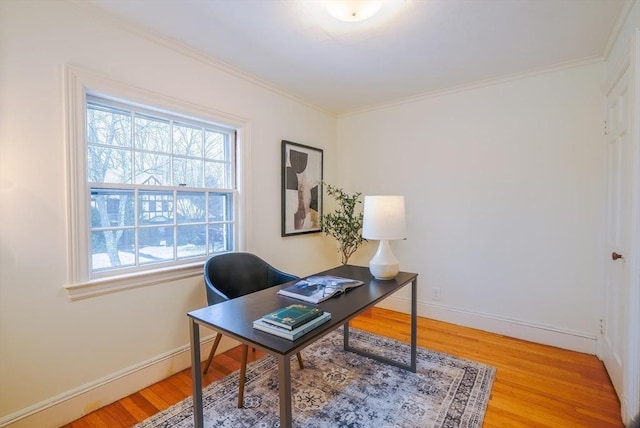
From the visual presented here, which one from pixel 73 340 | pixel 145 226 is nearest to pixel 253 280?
pixel 145 226

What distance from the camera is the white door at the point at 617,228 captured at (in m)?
1.77

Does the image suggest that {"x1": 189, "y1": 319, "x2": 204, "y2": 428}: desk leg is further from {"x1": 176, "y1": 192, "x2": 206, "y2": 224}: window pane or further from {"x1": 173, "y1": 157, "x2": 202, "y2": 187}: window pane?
{"x1": 173, "y1": 157, "x2": 202, "y2": 187}: window pane

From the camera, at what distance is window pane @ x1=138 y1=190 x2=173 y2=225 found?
6.83 feet

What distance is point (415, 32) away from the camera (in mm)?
2014

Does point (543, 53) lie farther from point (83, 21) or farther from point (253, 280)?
point (83, 21)

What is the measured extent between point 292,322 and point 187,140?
1.79 metres

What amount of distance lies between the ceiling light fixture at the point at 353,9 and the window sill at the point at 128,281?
6.45 feet

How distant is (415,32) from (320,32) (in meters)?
0.64

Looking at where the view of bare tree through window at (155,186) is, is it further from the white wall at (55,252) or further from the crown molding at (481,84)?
the crown molding at (481,84)

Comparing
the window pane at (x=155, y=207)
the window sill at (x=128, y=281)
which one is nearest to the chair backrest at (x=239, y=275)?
the window sill at (x=128, y=281)

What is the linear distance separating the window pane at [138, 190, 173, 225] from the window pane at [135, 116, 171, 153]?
32 cm

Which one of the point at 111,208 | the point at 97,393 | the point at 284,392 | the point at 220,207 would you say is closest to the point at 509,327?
the point at 284,392

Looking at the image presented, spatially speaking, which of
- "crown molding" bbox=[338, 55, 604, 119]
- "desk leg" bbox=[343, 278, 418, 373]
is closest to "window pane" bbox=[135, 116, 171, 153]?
"desk leg" bbox=[343, 278, 418, 373]

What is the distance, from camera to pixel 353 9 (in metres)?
1.66
